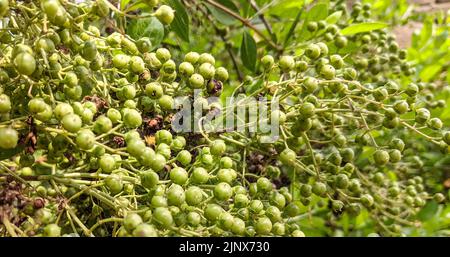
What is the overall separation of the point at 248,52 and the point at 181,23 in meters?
0.41

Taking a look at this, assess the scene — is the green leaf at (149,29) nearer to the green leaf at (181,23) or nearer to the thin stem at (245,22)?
the green leaf at (181,23)

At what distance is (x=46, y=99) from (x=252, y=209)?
0.50 meters

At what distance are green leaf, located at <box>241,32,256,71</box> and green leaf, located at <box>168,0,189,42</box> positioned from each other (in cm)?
38

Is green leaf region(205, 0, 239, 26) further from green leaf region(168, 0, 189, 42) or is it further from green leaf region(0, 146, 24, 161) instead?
green leaf region(0, 146, 24, 161)

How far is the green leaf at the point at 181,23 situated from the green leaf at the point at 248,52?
378mm

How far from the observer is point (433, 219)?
2.40m

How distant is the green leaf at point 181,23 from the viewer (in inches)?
61.1

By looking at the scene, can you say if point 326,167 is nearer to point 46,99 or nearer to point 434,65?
point 46,99

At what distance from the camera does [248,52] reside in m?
1.93

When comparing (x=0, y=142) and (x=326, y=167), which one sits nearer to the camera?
(x=0, y=142)

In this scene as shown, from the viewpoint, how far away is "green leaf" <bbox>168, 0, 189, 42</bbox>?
1553 millimetres

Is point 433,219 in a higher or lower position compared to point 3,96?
lower

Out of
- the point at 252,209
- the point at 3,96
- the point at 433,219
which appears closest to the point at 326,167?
the point at 252,209

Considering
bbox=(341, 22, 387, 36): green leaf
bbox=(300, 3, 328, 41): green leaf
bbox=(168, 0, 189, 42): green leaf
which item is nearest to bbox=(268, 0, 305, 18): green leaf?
bbox=(300, 3, 328, 41): green leaf
